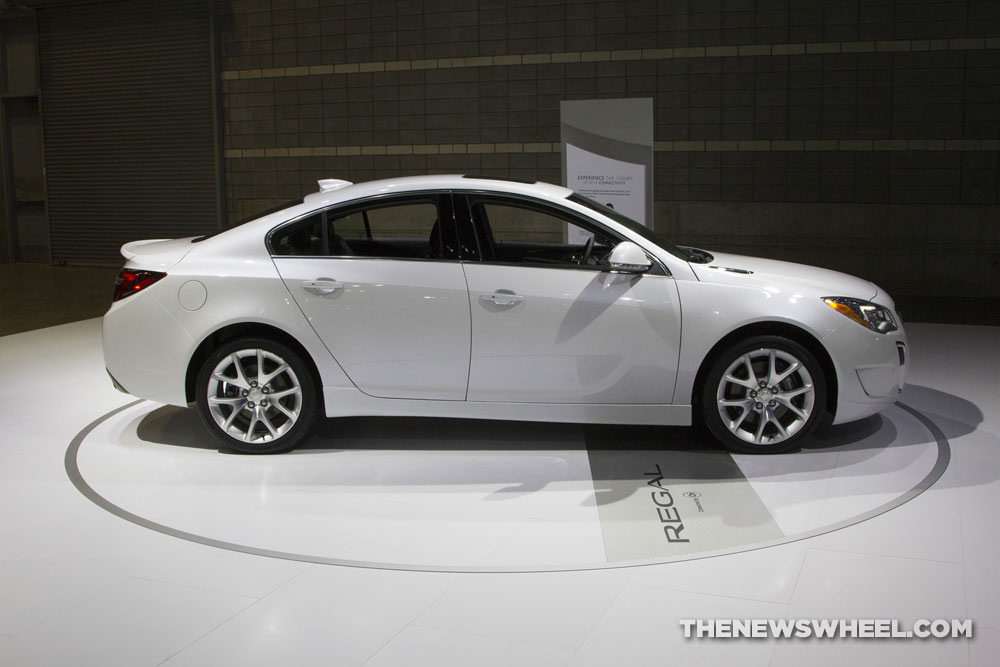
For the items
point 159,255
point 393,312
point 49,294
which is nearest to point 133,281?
point 159,255

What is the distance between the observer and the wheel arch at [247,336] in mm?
4863

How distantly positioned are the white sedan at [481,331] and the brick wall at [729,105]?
6.49 meters

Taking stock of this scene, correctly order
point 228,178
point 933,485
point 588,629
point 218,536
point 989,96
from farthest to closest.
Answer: point 228,178 < point 989,96 < point 933,485 < point 218,536 < point 588,629

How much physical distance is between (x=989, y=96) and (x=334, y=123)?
7994 millimetres

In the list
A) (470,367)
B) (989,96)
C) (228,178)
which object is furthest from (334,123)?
(470,367)

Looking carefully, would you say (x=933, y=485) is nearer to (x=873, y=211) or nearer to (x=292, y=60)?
(x=873, y=211)

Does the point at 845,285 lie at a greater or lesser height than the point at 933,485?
greater

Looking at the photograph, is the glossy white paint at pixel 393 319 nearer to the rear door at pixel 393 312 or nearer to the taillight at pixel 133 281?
the rear door at pixel 393 312

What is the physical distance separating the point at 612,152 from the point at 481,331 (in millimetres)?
3280

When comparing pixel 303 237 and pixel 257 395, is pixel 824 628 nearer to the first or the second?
pixel 257 395

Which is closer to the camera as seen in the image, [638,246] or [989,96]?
[638,246]

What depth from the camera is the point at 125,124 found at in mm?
14227

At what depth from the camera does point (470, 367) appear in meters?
4.75

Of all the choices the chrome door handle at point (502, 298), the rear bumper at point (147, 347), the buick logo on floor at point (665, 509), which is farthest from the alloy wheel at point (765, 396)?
the rear bumper at point (147, 347)
